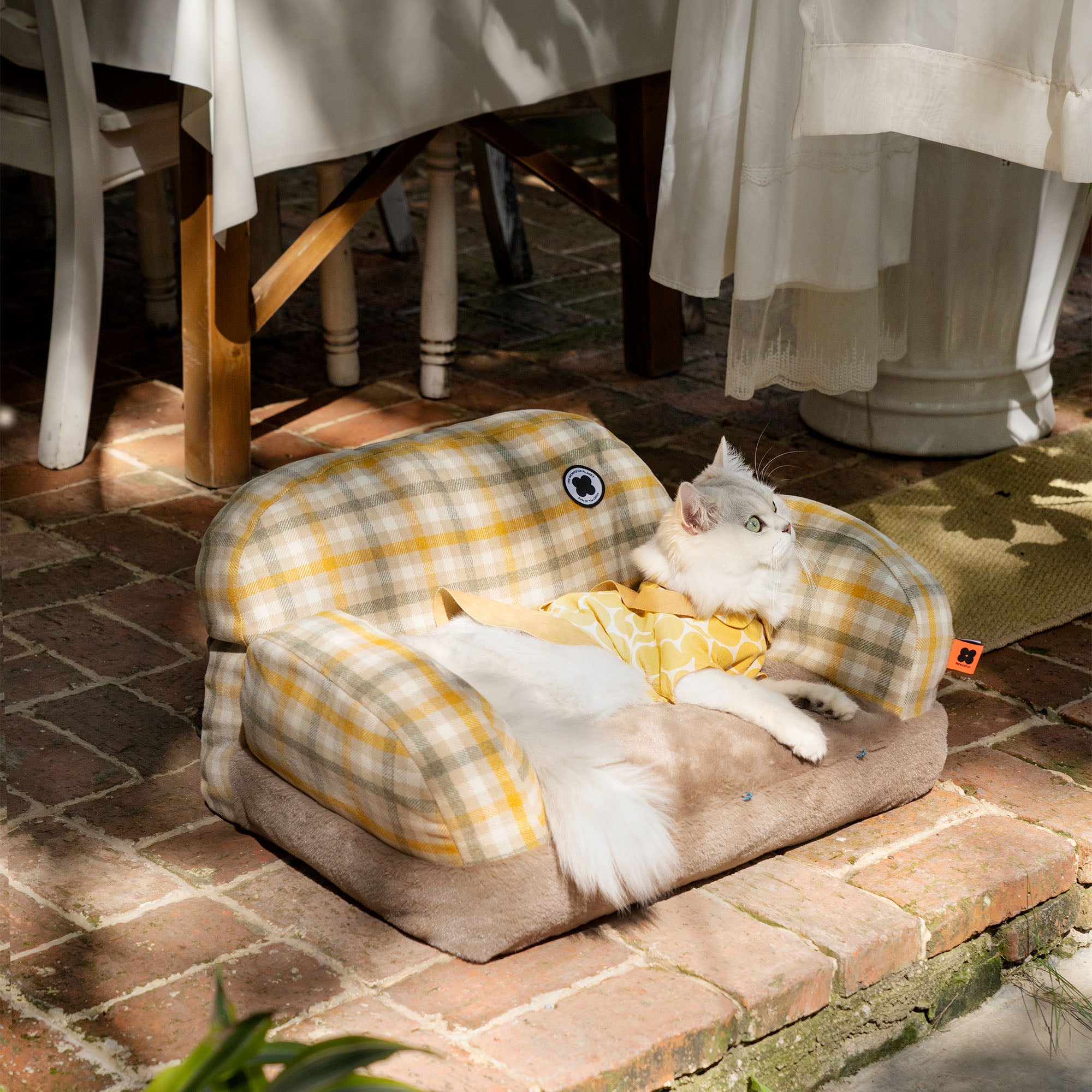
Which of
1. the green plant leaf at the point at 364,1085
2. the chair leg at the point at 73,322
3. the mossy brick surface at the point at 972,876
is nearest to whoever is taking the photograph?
the green plant leaf at the point at 364,1085

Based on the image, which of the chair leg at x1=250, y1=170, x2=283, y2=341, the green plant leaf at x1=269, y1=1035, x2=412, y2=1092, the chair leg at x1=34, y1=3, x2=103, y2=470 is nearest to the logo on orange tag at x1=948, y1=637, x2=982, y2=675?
the green plant leaf at x1=269, y1=1035, x2=412, y2=1092

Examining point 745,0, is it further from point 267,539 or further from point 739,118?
point 267,539

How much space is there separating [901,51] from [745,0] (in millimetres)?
320

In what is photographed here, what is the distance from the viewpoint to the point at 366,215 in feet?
16.4

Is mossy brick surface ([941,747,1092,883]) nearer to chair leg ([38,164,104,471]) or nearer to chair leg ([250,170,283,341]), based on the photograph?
chair leg ([38,164,104,471])

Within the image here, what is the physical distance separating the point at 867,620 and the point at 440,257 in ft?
5.74

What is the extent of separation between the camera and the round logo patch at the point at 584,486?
2.22 m

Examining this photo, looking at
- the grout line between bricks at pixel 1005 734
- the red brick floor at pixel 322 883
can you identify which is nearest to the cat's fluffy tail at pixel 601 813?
the red brick floor at pixel 322 883

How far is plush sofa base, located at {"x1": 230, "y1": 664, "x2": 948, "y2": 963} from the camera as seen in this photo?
1655 mm

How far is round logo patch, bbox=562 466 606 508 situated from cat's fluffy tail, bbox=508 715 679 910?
20.4 inches

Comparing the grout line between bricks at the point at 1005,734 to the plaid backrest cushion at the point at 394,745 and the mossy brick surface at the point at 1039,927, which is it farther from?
the plaid backrest cushion at the point at 394,745

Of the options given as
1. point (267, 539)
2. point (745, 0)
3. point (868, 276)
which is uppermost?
point (745, 0)

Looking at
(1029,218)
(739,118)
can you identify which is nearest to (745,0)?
(739,118)

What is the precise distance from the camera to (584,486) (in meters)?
2.23
